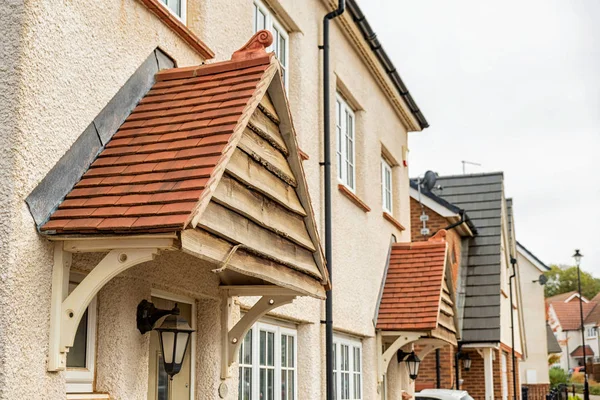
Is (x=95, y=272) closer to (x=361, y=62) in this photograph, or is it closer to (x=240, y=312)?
(x=240, y=312)

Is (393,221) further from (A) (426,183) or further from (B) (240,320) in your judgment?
(B) (240,320)

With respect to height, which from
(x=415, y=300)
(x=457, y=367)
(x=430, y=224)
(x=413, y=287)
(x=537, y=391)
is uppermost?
(x=430, y=224)

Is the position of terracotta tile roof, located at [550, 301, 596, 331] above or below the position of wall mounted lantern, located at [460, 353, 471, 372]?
above

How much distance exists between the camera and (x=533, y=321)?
3800 cm

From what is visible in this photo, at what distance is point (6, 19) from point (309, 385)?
19.3ft

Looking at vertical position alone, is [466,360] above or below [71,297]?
below

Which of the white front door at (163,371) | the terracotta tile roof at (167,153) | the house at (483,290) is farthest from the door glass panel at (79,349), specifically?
the house at (483,290)

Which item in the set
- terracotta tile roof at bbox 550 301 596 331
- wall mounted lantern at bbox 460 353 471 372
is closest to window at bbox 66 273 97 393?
wall mounted lantern at bbox 460 353 471 372

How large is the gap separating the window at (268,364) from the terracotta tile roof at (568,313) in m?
87.3

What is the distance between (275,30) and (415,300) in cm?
485

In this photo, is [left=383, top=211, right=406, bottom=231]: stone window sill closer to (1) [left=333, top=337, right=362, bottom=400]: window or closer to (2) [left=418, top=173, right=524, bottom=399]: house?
(1) [left=333, top=337, right=362, bottom=400]: window

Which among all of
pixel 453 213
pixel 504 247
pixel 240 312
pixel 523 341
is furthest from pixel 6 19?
pixel 523 341

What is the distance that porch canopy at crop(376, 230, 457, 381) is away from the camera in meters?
11.8

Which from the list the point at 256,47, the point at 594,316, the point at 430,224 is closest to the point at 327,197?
the point at 256,47
